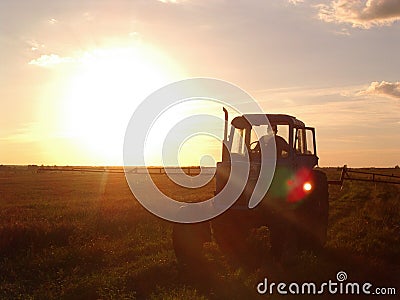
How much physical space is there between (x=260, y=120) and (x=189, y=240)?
3479mm

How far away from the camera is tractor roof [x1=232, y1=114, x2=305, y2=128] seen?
12.7m

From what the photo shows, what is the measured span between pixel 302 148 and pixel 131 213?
29.5ft

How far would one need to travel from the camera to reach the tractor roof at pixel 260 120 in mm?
12664

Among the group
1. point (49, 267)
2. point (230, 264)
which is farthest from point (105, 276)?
point (230, 264)

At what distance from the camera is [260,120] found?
1280cm

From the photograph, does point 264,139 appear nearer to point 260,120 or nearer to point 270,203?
point 260,120

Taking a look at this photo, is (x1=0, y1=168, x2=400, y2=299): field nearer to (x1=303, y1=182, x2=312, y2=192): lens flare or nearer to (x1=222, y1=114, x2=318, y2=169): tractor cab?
(x1=303, y1=182, x2=312, y2=192): lens flare

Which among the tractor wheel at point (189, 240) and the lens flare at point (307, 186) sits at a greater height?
the lens flare at point (307, 186)

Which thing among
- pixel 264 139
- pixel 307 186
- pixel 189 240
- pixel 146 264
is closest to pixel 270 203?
pixel 307 186

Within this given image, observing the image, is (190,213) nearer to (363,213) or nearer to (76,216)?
(76,216)

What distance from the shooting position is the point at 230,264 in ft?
37.9

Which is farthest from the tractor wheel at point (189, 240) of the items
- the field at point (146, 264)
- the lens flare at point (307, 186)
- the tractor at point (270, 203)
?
the lens flare at point (307, 186)

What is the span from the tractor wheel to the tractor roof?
2.66 m

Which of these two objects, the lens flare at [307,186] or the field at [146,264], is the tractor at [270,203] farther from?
the field at [146,264]
